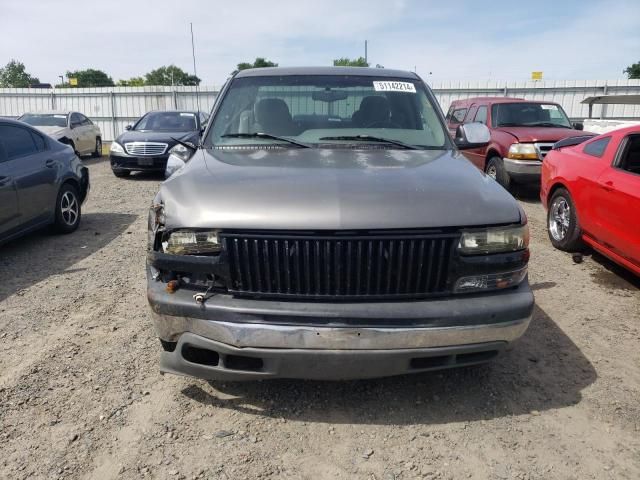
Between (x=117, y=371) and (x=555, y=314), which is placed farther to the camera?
(x=555, y=314)

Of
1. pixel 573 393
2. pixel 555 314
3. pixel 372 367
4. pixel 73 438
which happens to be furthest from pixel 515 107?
pixel 73 438

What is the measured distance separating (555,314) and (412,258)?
2.37 meters

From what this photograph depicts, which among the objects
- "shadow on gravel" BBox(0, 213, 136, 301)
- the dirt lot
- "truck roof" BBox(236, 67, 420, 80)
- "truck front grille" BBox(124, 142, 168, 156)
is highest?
"truck roof" BBox(236, 67, 420, 80)

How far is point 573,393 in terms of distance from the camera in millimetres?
3027

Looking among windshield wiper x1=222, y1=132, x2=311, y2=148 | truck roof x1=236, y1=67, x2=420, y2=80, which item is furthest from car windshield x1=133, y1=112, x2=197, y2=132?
windshield wiper x1=222, y1=132, x2=311, y2=148

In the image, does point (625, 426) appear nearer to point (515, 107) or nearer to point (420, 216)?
point (420, 216)

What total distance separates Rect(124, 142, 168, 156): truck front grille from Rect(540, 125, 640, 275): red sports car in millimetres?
8078

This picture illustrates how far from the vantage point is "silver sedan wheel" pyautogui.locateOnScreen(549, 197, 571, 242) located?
5.87 metres

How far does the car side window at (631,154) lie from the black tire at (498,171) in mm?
3592

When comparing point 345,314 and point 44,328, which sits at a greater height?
point 345,314

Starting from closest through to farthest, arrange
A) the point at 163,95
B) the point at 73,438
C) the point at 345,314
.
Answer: the point at 345,314 < the point at 73,438 < the point at 163,95

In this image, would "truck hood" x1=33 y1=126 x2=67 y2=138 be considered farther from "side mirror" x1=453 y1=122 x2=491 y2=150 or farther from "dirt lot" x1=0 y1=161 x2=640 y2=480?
"side mirror" x1=453 y1=122 x2=491 y2=150

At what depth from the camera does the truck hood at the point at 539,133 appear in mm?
8719

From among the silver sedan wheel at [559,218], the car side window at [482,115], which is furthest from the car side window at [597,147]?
the car side window at [482,115]
